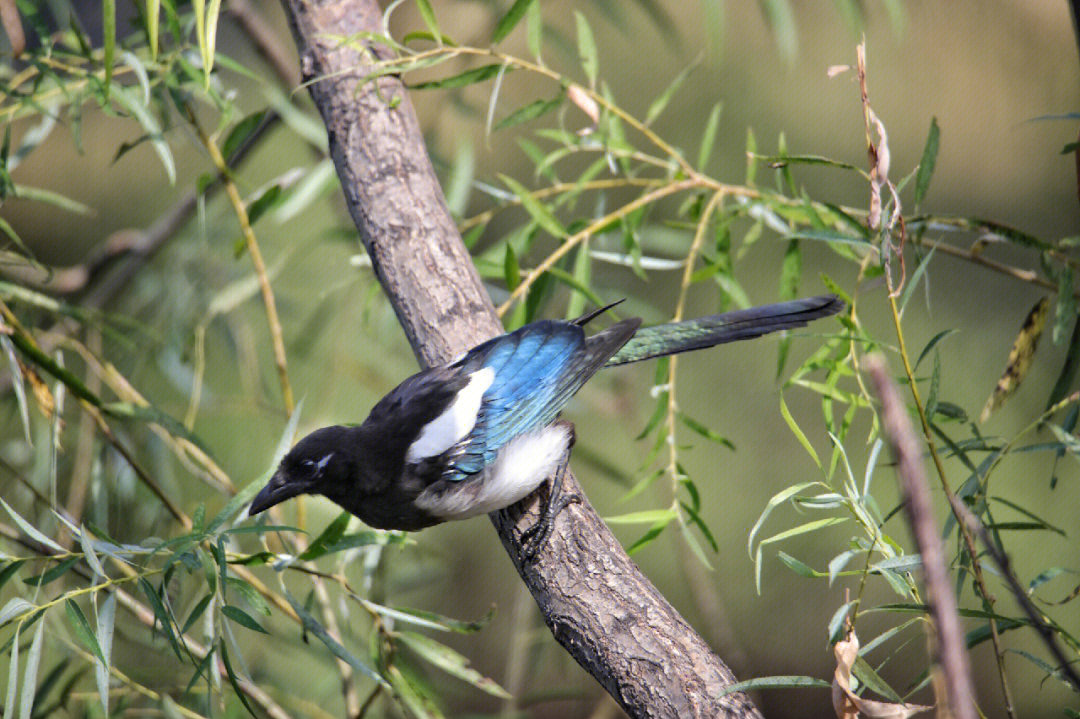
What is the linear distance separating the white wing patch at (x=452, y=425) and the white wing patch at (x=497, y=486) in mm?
54

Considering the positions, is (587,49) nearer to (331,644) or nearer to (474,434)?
(474,434)

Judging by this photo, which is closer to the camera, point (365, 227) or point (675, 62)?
point (365, 227)

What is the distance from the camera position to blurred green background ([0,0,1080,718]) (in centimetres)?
197

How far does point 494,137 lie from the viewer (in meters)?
2.33

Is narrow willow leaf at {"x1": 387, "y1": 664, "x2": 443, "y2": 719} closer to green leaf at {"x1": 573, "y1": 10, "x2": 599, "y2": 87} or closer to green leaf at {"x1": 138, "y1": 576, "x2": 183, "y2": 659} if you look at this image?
green leaf at {"x1": 138, "y1": 576, "x2": 183, "y2": 659}

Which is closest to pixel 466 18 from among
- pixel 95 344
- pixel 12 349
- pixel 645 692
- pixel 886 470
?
pixel 95 344

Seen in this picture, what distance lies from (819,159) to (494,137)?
4.91 feet

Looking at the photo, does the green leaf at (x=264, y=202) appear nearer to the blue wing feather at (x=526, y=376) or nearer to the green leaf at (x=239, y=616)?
the blue wing feather at (x=526, y=376)

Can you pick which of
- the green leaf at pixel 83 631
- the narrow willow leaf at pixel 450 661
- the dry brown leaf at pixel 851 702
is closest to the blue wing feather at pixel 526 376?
the narrow willow leaf at pixel 450 661

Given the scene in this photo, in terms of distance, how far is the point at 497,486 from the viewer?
123 centimetres

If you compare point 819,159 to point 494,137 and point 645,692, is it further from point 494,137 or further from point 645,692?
point 494,137

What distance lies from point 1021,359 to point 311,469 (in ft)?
3.18

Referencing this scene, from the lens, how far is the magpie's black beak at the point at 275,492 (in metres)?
1.19

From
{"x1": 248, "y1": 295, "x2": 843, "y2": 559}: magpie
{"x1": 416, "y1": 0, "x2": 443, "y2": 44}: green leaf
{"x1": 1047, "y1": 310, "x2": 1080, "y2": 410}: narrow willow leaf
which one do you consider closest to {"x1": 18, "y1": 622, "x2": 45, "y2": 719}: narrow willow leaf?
{"x1": 248, "y1": 295, "x2": 843, "y2": 559}: magpie
